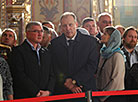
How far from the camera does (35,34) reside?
453cm

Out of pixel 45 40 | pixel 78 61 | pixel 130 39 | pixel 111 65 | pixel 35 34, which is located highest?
pixel 35 34

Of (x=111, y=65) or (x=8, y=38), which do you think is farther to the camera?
(x=8, y=38)

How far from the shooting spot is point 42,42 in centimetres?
479

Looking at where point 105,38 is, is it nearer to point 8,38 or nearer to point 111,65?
point 111,65

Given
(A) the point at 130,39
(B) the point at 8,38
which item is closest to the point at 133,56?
(A) the point at 130,39

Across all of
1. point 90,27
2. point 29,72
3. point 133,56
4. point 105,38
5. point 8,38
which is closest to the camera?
point 29,72

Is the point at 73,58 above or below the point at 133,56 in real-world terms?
above

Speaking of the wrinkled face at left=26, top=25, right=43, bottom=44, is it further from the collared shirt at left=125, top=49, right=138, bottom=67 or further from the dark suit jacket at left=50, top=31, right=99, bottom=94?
the collared shirt at left=125, top=49, right=138, bottom=67

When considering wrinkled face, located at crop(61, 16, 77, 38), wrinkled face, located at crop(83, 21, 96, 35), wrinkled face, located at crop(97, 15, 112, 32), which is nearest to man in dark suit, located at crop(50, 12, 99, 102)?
wrinkled face, located at crop(61, 16, 77, 38)

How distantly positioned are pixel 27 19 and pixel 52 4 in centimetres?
87

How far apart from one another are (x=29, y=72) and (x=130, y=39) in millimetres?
1879

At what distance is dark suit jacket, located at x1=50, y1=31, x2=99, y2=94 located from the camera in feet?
15.0

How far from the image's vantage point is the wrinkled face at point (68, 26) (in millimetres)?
4700

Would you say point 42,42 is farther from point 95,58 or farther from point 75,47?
point 95,58
